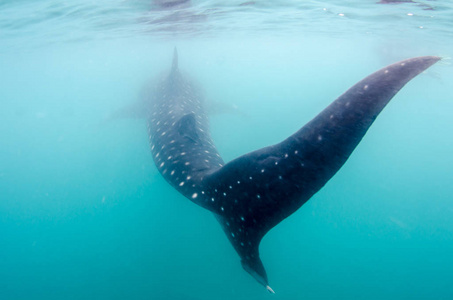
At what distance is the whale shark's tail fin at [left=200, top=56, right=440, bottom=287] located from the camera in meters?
1.62

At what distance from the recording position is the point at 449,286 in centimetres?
665

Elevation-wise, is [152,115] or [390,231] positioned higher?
[152,115]

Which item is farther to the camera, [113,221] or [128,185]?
[128,185]

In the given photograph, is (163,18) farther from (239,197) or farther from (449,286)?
(449,286)

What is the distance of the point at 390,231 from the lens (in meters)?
8.16

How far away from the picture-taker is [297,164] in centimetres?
183

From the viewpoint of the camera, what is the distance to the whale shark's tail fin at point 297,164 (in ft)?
5.30

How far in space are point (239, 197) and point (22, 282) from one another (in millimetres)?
8315

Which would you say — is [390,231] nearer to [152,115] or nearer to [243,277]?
[243,277]

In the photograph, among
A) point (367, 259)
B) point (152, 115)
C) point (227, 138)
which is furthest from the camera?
point (227, 138)

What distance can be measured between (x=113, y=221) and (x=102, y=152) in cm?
681

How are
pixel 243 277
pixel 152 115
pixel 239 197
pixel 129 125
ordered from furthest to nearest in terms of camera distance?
pixel 129 125 → pixel 243 277 → pixel 152 115 → pixel 239 197

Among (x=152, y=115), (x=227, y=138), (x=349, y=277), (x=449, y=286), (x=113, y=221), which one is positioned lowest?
(x=449, y=286)

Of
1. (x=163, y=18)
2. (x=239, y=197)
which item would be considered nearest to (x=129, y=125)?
(x=163, y=18)
